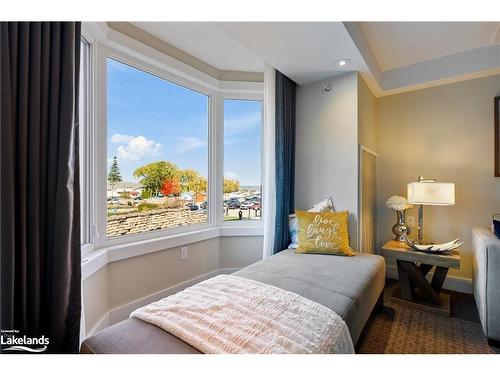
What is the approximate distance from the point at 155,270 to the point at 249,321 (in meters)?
1.40

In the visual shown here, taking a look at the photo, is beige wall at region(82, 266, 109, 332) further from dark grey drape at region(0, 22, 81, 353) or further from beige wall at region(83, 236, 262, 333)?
dark grey drape at region(0, 22, 81, 353)

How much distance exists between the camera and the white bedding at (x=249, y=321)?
89 cm

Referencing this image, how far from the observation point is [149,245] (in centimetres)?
205

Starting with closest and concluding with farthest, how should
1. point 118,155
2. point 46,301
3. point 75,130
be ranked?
point 46,301 < point 75,130 < point 118,155

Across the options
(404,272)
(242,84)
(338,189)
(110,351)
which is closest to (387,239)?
(404,272)

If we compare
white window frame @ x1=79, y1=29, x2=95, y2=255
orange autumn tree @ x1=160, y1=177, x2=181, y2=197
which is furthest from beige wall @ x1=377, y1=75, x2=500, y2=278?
white window frame @ x1=79, y1=29, x2=95, y2=255

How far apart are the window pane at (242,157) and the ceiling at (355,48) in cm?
45

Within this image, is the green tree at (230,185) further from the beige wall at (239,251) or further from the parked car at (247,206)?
the beige wall at (239,251)

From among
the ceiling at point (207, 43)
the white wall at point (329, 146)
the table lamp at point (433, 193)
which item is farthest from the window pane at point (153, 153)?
the table lamp at point (433, 193)

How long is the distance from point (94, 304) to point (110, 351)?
0.95 m

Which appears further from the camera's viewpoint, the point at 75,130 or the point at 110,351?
the point at 75,130

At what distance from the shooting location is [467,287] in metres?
2.36
